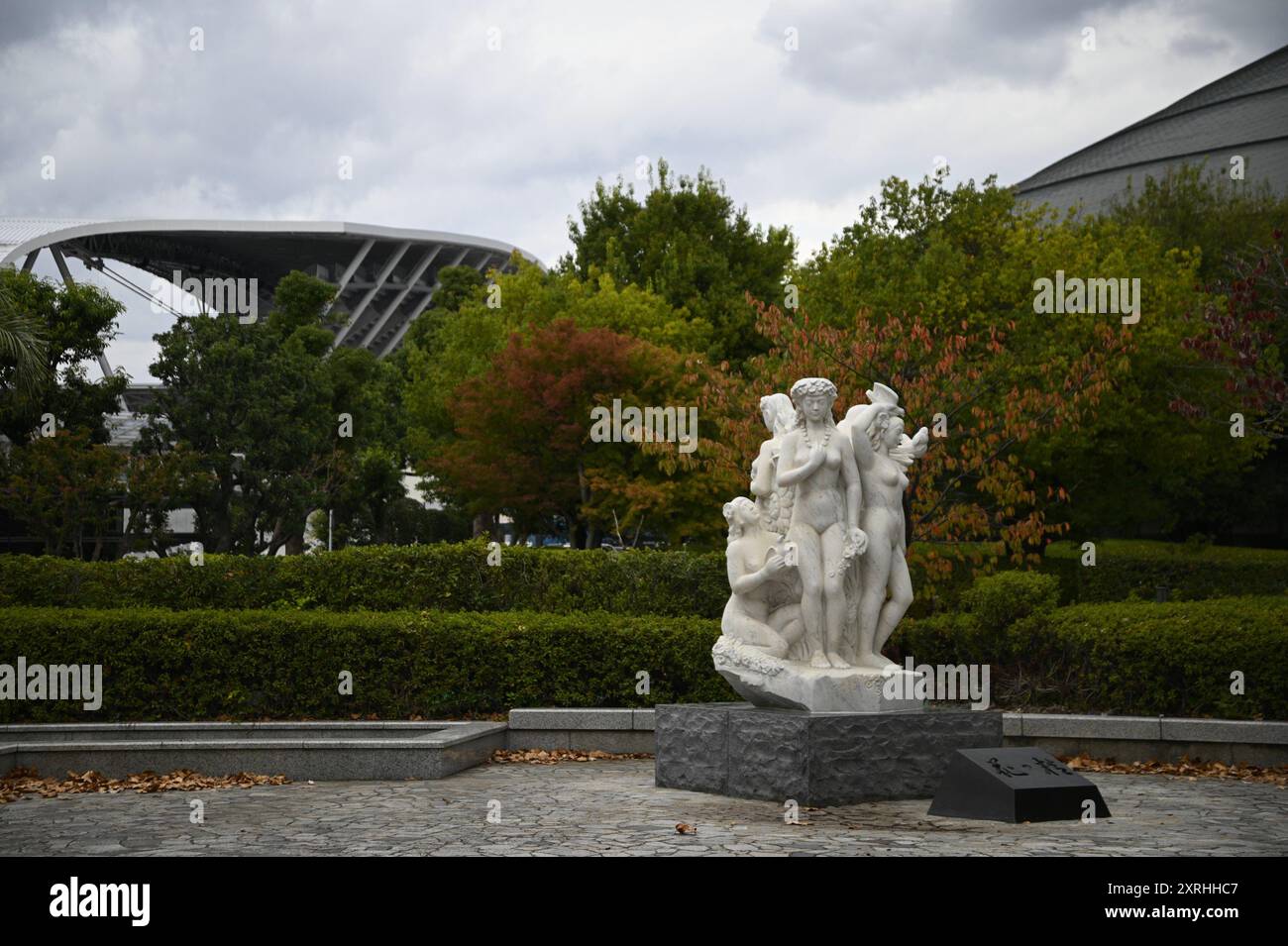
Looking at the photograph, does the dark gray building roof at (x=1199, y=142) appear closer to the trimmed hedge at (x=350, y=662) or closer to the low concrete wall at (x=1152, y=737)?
the trimmed hedge at (x=350, y=662)

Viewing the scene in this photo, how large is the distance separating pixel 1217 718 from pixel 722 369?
965 cm

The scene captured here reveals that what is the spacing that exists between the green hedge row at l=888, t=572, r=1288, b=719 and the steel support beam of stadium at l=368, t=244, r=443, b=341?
64.3 meters

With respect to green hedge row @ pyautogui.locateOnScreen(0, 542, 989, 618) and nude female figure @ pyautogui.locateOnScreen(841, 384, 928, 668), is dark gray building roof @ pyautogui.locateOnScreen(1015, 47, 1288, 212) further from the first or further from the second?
nude female figure @ pyautogui.locateOnScreen(841, 384, 928, 668)

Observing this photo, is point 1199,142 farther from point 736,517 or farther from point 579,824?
point 579,824

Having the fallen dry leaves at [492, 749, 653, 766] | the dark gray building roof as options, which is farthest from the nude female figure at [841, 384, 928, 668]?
the dark gray building roof

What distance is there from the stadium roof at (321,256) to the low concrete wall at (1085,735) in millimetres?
52487

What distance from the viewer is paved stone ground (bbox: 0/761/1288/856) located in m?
8.04

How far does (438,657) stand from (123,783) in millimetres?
3938

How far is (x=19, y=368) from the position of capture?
18.2 metres

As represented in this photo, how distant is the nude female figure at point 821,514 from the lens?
1059cm

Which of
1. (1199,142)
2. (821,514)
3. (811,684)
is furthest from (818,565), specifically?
(1199,142)

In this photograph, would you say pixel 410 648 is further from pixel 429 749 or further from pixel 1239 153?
pixel 1239 153

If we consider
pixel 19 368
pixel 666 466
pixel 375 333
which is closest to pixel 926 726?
pixel 666 466

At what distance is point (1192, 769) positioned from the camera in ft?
38.9
